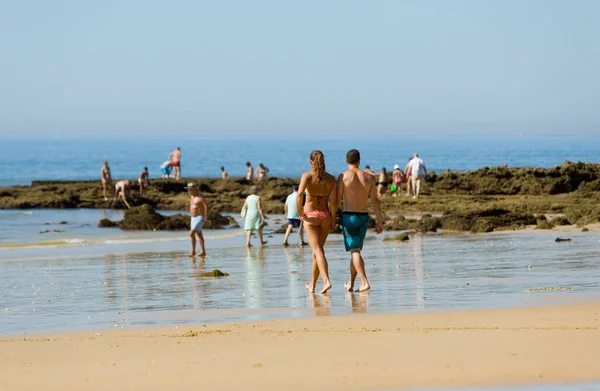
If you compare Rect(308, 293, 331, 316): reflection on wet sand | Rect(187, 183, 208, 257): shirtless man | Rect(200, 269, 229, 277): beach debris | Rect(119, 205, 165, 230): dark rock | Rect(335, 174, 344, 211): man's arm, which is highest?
Rect(335, 174, 344, 211): man's arm

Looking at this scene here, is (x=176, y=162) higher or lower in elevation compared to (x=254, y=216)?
higher

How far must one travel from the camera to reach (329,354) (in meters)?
8.06

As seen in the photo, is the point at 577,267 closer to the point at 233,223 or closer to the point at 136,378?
the point at 136,378

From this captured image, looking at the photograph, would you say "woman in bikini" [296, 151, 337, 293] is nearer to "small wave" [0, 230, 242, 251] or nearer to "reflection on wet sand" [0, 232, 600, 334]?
"reflection on wet sand" [0, 232, 600, 334]

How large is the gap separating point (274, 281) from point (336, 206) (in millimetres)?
2273

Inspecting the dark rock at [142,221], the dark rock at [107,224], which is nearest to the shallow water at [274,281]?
the dark rock at [142,221]

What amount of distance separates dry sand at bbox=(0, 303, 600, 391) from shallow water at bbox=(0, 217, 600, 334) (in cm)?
89

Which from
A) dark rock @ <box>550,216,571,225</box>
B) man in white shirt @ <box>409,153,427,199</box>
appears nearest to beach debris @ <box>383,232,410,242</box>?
dark rock @ <box>550,216,571,225</box>

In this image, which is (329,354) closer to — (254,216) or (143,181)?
(254,216)

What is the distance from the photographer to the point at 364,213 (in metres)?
12.0

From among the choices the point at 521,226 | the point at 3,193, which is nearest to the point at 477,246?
the point at 521,226

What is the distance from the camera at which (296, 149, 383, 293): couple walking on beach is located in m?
11.9

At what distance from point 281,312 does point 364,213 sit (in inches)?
76.3

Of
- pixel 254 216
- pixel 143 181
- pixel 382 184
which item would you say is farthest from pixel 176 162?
pixel 254 216
